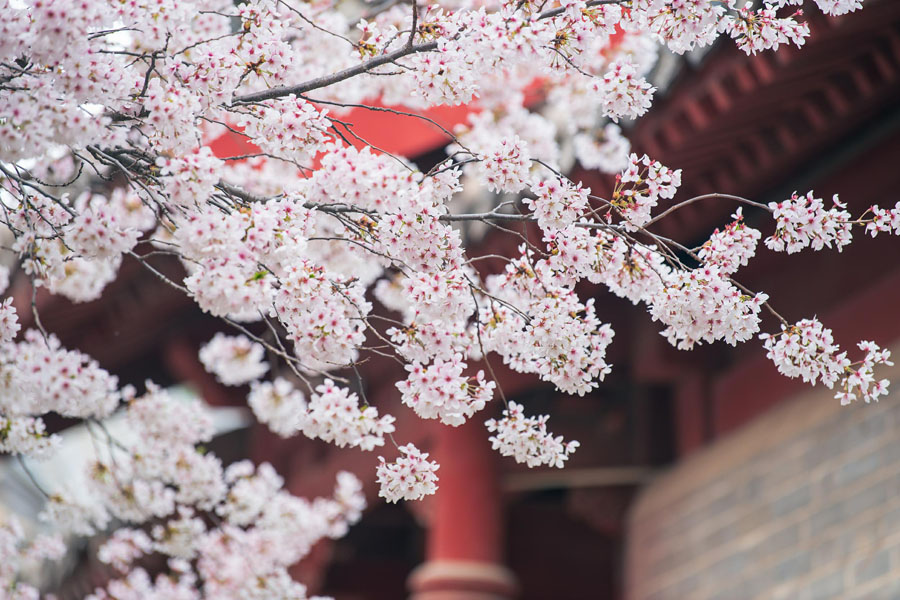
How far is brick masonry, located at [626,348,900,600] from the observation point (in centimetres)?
460

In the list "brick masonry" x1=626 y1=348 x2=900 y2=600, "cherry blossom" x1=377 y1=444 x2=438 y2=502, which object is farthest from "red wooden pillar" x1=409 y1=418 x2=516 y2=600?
"cherry blossom" x1=377 y1=444 x2=438 y2=502

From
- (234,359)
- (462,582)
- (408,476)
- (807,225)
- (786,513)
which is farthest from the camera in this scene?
(462,582)

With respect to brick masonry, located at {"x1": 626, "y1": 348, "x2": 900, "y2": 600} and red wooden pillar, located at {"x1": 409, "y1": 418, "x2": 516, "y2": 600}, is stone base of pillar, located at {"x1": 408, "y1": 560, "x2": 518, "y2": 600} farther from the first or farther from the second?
brick masonry, located at {"x1": 626, "y1": 348, "x2": 900, "y2": 600}

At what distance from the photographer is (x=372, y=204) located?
2.68 metres

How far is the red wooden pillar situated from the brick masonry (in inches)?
30.5

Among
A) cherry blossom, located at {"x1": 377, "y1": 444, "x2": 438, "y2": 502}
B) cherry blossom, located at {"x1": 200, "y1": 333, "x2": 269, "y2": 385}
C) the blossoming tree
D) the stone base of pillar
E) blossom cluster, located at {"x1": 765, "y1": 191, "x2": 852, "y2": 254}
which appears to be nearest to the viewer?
the blossoming tree

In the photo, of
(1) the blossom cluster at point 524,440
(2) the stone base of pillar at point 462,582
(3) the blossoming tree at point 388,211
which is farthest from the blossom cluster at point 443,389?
(2) the stone base of pillar at point 462,582

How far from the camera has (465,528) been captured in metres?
5.70

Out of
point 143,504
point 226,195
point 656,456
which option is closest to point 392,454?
point 656,456

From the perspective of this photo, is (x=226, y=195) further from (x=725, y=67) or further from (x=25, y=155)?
(x=725, y=67)

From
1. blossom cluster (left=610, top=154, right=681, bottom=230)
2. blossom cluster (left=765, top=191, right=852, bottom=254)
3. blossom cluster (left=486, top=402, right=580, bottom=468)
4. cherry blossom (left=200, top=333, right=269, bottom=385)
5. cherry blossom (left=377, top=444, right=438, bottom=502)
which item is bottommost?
cherry blossom (left=377, top=444, right=438, bottom=502)

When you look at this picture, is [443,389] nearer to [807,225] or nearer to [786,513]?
[807,225]

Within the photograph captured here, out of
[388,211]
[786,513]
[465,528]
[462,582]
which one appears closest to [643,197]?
[388,211]

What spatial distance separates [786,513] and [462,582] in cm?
143
